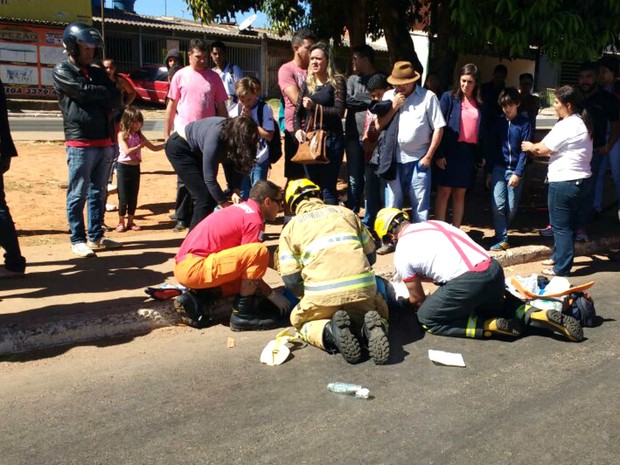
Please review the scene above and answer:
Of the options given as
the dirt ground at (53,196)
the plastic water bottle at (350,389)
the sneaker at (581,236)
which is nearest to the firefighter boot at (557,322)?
the plastic water bottle at (350,389)

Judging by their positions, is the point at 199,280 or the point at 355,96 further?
the point at 355,96

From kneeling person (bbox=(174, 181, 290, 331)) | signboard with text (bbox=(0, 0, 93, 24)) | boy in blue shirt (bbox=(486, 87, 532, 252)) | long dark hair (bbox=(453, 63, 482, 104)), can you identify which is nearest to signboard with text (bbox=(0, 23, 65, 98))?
signboard with text (bbox=(0, 0, 93, 24))

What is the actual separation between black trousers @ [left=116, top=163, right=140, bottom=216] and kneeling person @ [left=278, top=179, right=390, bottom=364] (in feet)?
11.7

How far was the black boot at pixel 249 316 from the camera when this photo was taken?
17.0ft

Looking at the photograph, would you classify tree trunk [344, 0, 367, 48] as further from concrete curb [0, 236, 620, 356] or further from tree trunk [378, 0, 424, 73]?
concrete curb [0, 236, 620, 356]

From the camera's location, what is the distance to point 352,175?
7676mm

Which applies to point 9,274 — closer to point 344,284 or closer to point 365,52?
point 344,284

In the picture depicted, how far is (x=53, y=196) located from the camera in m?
9.70

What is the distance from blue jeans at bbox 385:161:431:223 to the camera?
22.8ft

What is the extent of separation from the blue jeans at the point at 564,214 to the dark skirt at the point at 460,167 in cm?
93

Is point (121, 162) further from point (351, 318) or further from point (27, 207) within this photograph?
point (351, 318)

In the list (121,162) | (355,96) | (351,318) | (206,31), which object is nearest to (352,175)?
(355,96)

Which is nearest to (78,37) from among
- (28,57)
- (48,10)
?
(28,57)

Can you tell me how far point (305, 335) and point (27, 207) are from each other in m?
5.65
